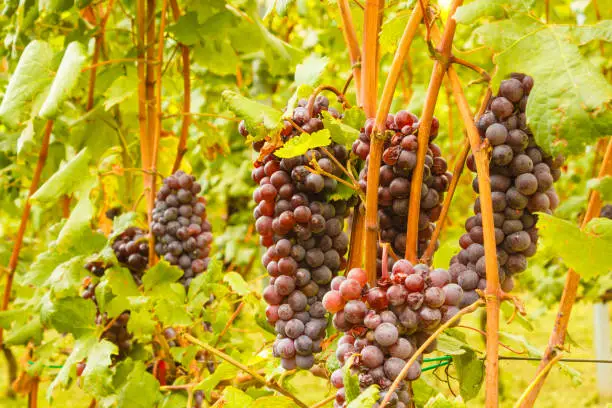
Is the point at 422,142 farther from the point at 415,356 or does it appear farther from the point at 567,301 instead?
the point at 567,301

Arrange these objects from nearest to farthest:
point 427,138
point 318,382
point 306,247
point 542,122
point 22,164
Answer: point 542,122
point 427,138
point 306,247
point 22,164
point 318,382

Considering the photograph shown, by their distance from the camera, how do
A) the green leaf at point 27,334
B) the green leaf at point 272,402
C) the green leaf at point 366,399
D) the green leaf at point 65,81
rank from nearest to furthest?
1. the green leaf at point 366,399
2. the green leaf at point 272,402
3. the green leaf at point 65,81
4. the green leaf at point 27,334

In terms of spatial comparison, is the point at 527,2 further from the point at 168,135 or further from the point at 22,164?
the point at 22,164

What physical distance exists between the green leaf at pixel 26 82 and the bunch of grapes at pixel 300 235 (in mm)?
669

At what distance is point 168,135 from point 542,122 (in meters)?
1.48

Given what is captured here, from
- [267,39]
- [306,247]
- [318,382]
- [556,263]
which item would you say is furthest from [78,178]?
[318,382]

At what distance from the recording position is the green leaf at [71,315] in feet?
4.36

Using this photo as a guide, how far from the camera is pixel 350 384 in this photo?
0.67 metres

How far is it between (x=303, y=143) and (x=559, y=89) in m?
0.30

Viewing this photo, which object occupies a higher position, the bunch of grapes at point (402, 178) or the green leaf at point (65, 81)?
the green leaf at point (65, 81)

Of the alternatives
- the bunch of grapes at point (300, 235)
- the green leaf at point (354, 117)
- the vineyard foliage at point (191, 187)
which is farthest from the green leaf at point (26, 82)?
the green leaf at point (354, 117)

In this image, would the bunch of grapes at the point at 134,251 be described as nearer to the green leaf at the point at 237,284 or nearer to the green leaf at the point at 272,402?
the green leaf at the point at 237,284

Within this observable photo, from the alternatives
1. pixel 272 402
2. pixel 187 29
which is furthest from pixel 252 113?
pixel 187 29

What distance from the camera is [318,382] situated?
475 centimetres
